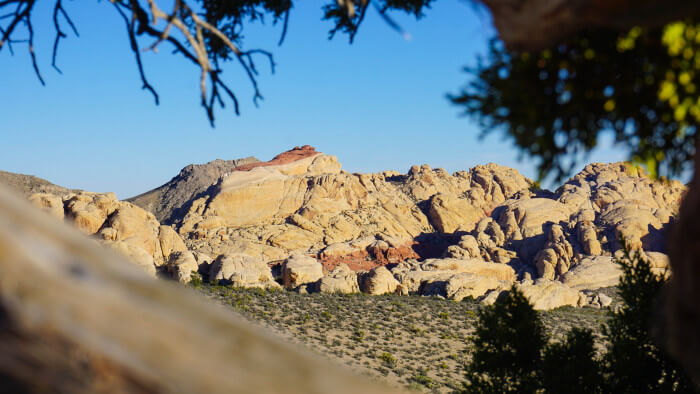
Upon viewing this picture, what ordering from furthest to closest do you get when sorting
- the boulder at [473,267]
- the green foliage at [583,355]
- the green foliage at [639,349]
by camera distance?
the boulder at [473,267] → the green foliage at [583,355] → the green foliage at [639,349]

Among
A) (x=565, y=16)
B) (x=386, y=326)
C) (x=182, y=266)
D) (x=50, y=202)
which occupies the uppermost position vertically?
(x=565, y=16)

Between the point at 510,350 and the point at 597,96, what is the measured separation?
930 cm

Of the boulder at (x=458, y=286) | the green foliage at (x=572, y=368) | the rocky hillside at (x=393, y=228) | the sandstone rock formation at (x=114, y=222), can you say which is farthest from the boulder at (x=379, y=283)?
the green foliage at (x=572, y=368)

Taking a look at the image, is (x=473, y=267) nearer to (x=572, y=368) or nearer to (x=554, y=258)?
(x=554, y=258)

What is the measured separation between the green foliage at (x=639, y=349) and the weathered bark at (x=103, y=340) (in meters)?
11.4

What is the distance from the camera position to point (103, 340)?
150 cm

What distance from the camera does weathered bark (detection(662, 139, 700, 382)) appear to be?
124 inches

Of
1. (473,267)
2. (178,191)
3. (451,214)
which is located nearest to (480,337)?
(473,267)

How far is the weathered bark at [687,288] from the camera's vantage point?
3.14 metres

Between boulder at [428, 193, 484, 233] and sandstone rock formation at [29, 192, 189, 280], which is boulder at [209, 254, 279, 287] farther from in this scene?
boulder at [428, 193, 484, 233]

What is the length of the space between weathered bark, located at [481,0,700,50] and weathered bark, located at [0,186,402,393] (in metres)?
3.41

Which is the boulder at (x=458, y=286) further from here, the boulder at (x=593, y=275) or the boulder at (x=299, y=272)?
the boulder at (x=593, y=275)

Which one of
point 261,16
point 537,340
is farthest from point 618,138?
point 537,340

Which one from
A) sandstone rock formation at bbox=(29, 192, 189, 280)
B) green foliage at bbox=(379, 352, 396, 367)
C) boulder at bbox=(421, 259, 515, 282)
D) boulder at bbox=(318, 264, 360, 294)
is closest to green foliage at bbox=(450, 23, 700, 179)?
green foliage at bbox=(379, 352, 396, 367)
